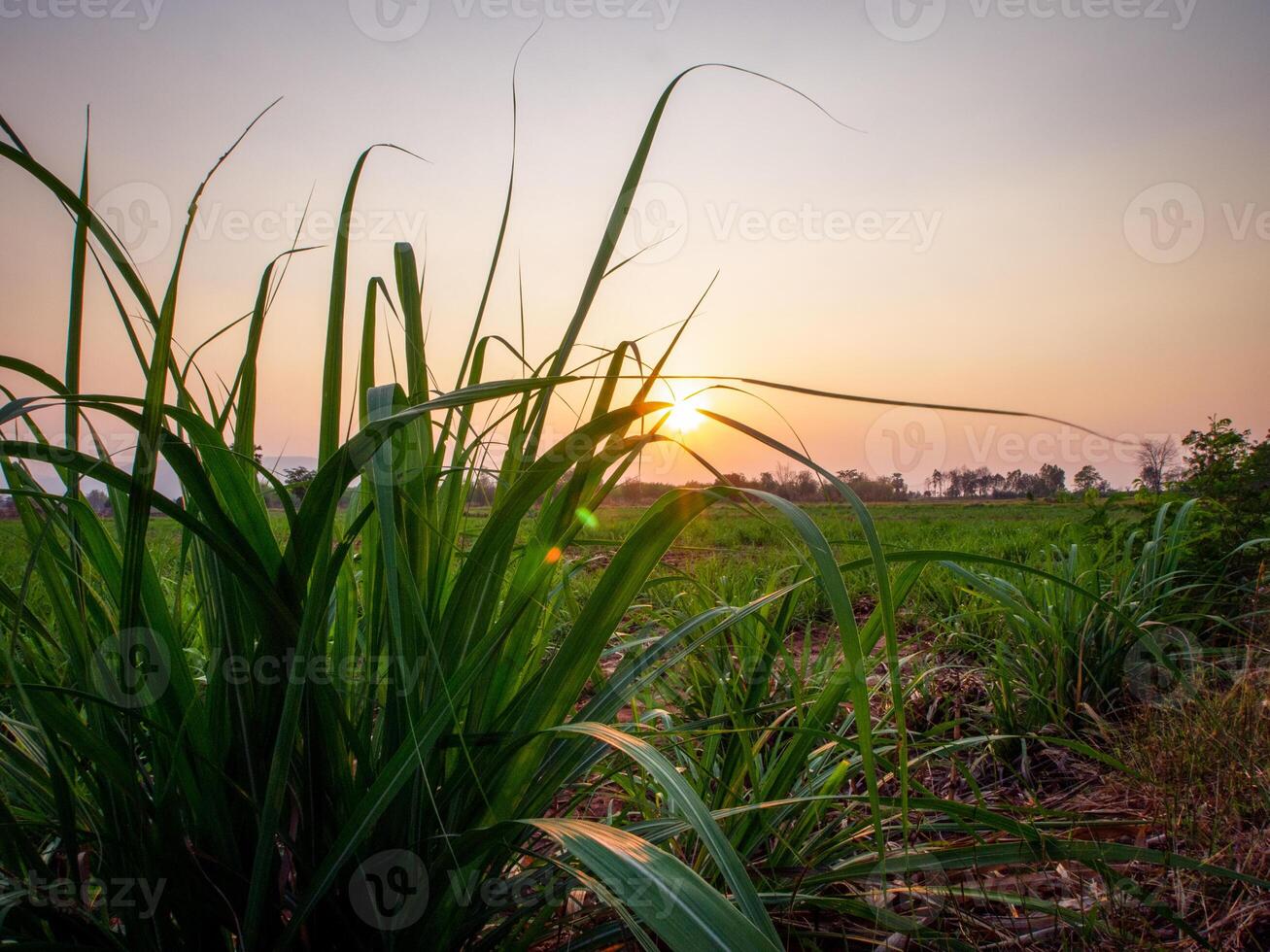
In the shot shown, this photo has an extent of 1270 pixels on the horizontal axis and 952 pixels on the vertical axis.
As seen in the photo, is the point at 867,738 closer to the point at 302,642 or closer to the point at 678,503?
the point at 678,503

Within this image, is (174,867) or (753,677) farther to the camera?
(753,677)

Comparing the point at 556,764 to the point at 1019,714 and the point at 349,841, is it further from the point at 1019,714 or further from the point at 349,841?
the point at 1019,714

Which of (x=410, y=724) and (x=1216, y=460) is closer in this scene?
(x=410, y=724)

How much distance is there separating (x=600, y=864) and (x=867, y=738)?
0.75 feet

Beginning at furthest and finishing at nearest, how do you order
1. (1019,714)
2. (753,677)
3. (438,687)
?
(1019,714) → (753,677) → (438,687)

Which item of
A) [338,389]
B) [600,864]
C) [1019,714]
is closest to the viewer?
[600,864]

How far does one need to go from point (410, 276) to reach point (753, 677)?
1004mm

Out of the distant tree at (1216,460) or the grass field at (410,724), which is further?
the distant tree at (1216,460)

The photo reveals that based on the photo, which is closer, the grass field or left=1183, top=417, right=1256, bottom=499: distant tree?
Answer: the grass field

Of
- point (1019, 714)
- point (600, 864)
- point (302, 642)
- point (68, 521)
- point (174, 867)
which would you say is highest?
point (68, 521)

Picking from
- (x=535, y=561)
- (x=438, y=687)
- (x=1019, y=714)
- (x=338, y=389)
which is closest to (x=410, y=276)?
(x=338, y=389)

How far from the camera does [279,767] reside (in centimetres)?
66

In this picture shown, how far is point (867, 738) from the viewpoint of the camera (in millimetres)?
553

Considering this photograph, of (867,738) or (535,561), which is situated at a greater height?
(535,561)
